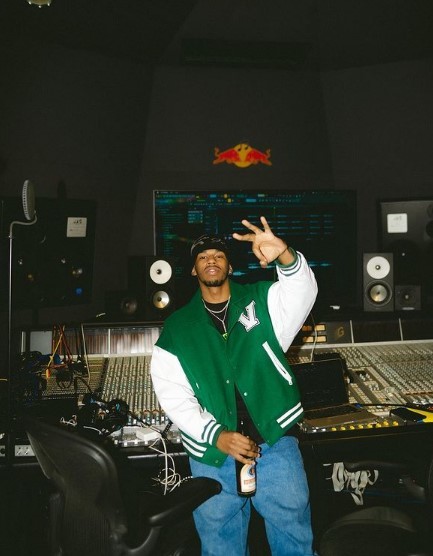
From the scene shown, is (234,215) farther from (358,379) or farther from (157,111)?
(358,379)

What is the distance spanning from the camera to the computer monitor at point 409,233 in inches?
126

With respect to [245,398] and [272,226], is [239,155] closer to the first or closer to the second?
[272,226]

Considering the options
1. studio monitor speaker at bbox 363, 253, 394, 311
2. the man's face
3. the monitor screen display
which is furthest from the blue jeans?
the monitor screen display

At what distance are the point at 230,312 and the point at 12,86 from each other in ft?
6.52

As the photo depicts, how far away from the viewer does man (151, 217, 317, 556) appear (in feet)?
6.20

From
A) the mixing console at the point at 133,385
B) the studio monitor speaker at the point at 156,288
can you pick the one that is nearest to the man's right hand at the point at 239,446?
the mixing console at the point at 133,385

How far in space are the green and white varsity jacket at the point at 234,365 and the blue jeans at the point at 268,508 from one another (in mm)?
84

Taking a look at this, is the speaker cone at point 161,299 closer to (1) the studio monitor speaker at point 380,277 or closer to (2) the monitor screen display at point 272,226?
(2) the monitor screen display at point 272,226

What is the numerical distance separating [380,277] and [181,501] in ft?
6.13

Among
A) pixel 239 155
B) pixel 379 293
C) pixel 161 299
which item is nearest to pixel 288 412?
pixel 161 299

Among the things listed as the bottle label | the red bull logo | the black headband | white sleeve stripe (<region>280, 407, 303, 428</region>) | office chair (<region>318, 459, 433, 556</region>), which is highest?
the red bull logo

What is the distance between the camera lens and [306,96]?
3877 millimetres

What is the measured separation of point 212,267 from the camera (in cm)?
212

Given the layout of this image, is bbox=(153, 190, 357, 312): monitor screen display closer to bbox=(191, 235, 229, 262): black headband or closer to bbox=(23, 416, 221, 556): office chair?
bbox=(191, 235, 229, 262): black headband
